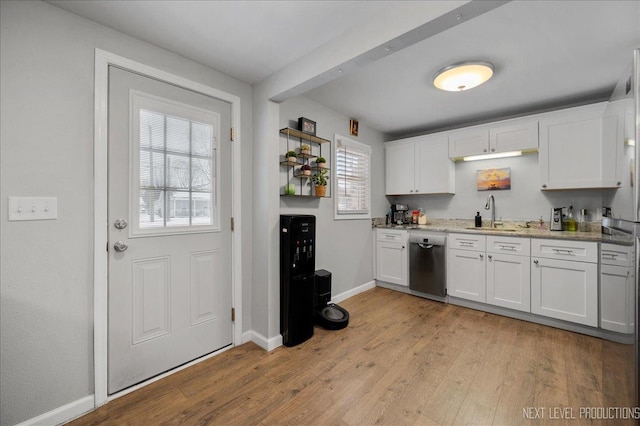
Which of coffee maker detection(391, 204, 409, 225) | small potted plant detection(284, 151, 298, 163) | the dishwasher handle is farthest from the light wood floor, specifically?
coffee maker detection(391, 204, 409, 225)

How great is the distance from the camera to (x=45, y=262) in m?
1.51

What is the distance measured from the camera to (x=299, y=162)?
2.83 metres

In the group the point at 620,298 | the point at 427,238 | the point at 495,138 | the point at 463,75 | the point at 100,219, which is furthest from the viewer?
the point at 427,238

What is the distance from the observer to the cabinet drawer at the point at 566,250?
2.50 meters

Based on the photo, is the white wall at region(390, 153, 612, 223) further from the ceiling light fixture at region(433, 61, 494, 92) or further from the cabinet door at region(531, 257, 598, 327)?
the ceiling light fixture at region(433, 61, 494, 92)

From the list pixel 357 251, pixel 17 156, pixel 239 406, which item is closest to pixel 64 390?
pixel 239 406

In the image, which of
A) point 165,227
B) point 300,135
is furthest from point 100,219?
point 300,135

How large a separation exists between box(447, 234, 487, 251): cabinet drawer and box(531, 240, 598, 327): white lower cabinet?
1.57 feet

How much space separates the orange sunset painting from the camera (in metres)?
3.57

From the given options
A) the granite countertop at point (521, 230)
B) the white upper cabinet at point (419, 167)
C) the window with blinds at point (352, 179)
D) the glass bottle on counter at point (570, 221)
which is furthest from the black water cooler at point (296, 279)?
the glass bottle on counter at point (570, 221)

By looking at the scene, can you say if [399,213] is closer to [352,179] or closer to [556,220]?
[352,179]

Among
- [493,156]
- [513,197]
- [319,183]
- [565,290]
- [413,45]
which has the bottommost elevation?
[565,290]

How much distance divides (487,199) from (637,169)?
272 cm

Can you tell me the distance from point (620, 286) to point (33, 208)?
3352mm
